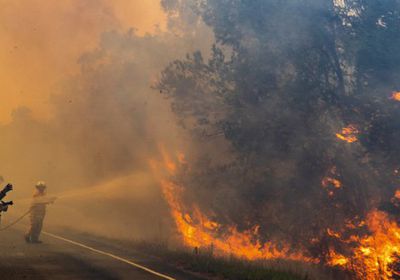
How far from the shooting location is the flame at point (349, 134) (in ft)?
55.2

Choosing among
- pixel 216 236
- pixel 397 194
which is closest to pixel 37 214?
pixel 216 236

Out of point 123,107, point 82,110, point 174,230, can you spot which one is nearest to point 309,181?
point 174,230

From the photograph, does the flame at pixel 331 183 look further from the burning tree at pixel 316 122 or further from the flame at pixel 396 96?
the flame at pixel 396 96

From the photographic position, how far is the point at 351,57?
1745 centimetres

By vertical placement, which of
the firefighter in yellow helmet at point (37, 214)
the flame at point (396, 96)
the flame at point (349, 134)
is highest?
the flame at point (396, 96)

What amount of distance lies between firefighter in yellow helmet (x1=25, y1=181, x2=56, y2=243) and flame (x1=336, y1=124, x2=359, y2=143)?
11.7 m

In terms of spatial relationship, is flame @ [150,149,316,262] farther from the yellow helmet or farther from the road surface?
the yellow helmet

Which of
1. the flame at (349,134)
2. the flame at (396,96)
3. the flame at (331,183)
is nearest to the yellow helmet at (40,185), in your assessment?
the flame at (331,183)

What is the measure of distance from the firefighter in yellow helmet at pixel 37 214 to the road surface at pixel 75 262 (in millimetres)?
399

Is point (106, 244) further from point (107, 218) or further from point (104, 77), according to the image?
point (104, 77)

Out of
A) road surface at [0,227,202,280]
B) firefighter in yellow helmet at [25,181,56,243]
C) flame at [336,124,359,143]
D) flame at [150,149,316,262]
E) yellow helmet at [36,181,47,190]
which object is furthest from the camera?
flame at [150,149,316,262]

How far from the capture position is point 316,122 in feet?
55.8

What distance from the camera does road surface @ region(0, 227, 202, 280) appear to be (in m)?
11.5

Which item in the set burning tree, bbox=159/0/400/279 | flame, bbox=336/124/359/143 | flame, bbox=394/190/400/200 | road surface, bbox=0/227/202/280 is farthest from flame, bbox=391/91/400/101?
road surface, bbox=0/227/202/280
